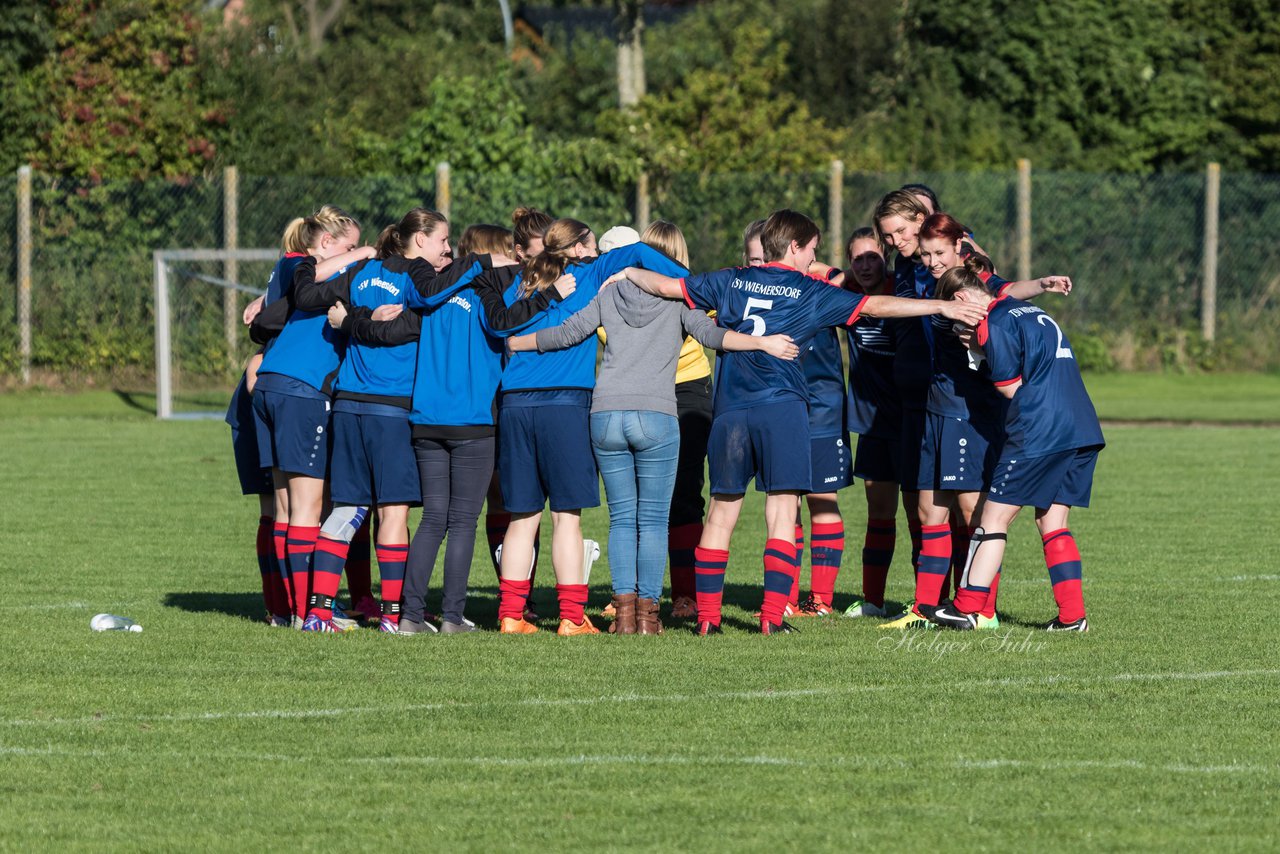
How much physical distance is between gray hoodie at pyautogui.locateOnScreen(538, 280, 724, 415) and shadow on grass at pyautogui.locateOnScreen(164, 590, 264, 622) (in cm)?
222

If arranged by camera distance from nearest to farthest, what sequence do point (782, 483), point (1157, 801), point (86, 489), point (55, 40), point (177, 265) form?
point (1157, 801) → point (782, 483) → point (86, 489) → point (177, 265) → point (55, 40)

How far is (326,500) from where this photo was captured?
936cm

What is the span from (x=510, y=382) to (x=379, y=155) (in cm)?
1851

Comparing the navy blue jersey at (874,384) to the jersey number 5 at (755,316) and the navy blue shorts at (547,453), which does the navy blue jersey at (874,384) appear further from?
the navy blue shorts at (547,453)

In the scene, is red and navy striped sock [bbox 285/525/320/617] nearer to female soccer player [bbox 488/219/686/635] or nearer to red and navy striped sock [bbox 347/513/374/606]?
red and navy striped sock [bbox 347/513/374/606]

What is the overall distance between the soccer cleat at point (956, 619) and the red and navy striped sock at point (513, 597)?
1942mm

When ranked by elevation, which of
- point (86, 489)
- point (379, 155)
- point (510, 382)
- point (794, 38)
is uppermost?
point (794, 38)

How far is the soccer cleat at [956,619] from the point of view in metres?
8.72

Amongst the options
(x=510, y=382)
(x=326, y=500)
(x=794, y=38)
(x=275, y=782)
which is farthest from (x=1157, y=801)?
(x=794, y=38)

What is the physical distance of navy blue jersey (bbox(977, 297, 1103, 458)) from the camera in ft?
27.8

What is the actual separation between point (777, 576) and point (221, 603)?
3.12m

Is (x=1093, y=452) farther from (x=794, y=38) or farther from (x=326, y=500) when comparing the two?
(x=794, y=38)

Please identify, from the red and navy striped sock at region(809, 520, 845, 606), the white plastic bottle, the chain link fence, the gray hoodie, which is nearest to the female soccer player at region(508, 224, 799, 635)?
the gray hoodie

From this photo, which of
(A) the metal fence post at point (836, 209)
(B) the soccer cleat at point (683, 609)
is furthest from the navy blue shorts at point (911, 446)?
(A) the metal fence post at point (836, 209)
